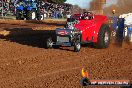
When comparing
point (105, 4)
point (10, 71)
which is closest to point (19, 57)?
point (10, 71)

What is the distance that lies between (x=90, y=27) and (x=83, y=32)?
0.38 m

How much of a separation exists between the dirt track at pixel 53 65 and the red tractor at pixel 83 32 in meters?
0.31

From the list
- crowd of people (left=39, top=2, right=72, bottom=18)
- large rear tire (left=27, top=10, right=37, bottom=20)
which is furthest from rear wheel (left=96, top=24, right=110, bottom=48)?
crowd of people (left=39, top=2, right=72, bottom=18)

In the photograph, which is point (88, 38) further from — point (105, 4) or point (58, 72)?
point (105, 4)

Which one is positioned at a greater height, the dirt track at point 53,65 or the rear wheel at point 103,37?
the rear wheel at point 103,37

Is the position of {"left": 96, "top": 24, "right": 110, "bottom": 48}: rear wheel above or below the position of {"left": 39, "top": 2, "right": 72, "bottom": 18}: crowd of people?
below

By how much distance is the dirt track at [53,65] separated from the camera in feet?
22.7

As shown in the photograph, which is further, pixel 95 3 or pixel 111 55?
pixel 95 3

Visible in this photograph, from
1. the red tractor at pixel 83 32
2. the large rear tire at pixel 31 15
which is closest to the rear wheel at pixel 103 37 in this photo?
the red tractor at pixel 83 32

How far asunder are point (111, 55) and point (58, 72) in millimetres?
3201

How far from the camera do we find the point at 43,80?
23.0 feet

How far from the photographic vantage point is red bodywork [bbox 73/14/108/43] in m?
12.3

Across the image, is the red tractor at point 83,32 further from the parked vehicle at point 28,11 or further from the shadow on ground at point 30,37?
the parked vehicle at point 28,11

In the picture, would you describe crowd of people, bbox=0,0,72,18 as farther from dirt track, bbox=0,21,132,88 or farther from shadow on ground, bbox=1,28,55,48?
dirt track, bbox=0,21,132,88
